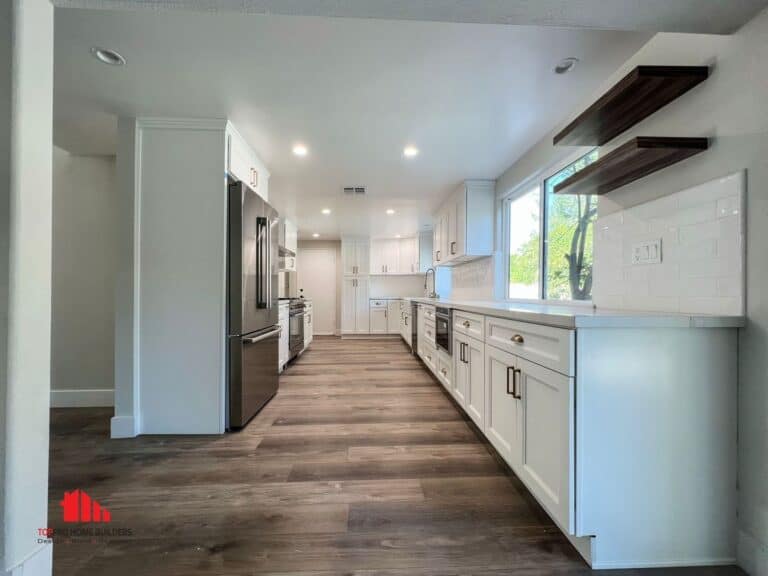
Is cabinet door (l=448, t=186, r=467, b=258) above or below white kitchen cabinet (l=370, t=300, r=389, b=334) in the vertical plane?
above

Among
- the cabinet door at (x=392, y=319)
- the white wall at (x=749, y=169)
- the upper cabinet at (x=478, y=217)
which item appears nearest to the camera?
the white wall at (x=749, y=169)

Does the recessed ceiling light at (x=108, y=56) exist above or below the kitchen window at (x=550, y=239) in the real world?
above

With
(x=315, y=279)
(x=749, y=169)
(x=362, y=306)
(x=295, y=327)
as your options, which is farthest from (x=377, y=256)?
(x=749, y=169)

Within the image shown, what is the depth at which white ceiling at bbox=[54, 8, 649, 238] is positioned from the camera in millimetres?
1456

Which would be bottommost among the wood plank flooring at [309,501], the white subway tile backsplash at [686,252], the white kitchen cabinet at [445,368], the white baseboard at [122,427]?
the wood plank flooring at [309,501]

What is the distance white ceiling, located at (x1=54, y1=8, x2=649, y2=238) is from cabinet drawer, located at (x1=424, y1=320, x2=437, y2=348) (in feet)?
5.83

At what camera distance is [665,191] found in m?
1.48

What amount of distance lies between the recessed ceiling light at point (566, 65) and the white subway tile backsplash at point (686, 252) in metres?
0.83

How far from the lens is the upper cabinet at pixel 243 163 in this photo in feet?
7.72

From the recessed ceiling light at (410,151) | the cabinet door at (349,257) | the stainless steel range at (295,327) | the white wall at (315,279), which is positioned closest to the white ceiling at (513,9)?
the recessed ceiling light at (410,151)

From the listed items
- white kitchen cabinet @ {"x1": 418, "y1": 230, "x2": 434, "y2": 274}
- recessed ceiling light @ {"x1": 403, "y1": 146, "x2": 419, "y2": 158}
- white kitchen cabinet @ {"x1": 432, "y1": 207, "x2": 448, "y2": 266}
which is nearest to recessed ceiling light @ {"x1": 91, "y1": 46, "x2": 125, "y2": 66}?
recessed ceiling light @ {"x1": 403, "y1": 146, "x2": 419, "y2": 158}

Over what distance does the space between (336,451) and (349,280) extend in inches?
218

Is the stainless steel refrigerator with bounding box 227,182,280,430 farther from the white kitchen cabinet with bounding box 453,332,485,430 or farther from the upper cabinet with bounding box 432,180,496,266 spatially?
the upper cabinet with bounding box 432,180,496,266

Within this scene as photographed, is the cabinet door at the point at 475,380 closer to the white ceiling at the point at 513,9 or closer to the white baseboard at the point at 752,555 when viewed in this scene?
the white baseboard at the point at 752,555
